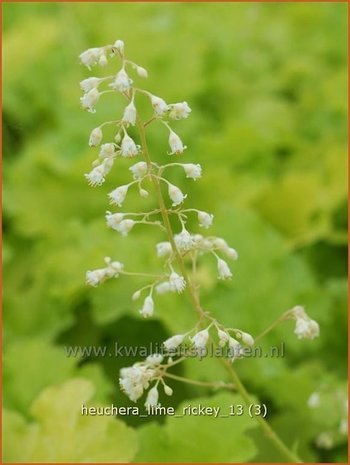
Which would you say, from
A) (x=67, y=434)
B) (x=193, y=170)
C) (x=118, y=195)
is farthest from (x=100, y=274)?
(x=67, y=434)

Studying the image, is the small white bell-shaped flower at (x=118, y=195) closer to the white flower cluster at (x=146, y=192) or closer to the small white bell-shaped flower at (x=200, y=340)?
the white flower cluster at (x=146, y=192)

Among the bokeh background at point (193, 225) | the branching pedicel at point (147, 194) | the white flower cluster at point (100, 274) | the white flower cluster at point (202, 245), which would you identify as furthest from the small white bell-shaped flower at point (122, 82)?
the bokeh background at point (193, 225)

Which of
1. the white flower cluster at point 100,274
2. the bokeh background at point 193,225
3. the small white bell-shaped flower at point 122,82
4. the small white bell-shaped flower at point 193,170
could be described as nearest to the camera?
the small white bell-shaped flower at point 122,82

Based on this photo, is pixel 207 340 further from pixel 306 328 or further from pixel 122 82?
pixel 122 82

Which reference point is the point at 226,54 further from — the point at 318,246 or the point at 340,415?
the point at 340,415

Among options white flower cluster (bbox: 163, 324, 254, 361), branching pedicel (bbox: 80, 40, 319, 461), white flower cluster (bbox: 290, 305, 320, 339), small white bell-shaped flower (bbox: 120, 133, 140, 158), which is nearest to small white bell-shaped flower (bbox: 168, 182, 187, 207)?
branching pedicel (bbox: 80, 40, 319, 461)

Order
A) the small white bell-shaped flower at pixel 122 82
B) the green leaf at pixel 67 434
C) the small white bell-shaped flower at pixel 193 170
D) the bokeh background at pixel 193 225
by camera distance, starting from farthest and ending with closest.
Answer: the bokeh background at pixel 193 225
the green leaf at pixel 67 434
the small white bell-shaped flower at pixel 193 170
the small white bell-shaped flower at pixel 122 82

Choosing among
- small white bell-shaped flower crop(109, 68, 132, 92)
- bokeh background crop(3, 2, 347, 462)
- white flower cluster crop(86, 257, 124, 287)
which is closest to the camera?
small white bell-shaped flower crop(109, 68, 132, 92)

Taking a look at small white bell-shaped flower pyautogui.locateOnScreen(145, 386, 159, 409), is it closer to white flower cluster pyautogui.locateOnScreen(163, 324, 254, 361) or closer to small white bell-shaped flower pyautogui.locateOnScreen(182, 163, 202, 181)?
white flower cluster pyautogui.locateOnScreen(163, 324, 254, 361)
